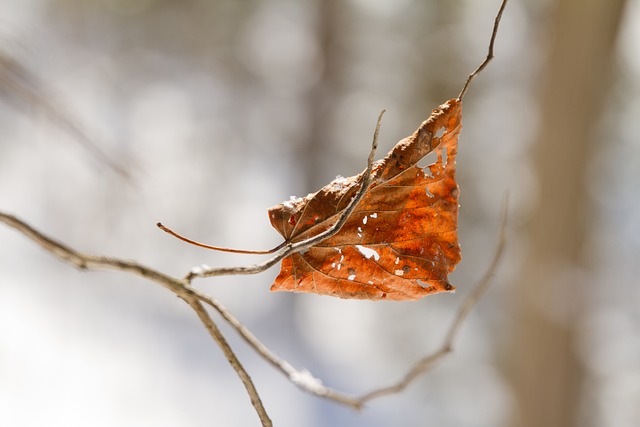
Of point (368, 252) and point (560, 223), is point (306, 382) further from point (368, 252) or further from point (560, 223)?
point (560, 223)

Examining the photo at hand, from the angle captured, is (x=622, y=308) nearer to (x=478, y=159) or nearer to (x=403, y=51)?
(x=478, y=159)

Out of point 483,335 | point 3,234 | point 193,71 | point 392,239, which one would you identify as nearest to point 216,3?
point 193,71

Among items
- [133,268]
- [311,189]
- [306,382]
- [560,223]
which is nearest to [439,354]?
[306,382]

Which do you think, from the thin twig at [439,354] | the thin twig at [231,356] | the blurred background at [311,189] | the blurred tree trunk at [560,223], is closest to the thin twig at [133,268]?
the thin twig at [231,356]

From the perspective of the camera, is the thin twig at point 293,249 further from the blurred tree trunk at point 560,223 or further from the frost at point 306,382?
the blurred tree trunk at point 560,223

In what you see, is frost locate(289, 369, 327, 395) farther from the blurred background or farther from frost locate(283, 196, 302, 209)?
the blurred background

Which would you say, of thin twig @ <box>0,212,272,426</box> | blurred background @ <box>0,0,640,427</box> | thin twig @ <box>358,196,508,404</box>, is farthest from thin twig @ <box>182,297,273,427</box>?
blurred background @ <box>0,0,640,427</box>

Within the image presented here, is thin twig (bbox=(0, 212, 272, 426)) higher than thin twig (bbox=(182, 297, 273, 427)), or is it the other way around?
thin twig (bbox=(0, 212, 272, 426))
